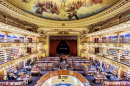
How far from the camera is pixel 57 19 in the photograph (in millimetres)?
12453

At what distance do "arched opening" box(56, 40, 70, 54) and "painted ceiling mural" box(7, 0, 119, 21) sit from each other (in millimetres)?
10605

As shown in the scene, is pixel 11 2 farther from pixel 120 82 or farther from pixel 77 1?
pixel 120 82

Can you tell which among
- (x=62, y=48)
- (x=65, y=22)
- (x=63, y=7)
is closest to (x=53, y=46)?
(x=62, y=48)

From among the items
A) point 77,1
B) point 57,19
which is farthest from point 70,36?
point 77,1

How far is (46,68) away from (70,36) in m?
10.8

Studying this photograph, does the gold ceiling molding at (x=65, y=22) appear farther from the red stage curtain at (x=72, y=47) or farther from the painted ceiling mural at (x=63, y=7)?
the red stage curtain at (x=72, y=47)

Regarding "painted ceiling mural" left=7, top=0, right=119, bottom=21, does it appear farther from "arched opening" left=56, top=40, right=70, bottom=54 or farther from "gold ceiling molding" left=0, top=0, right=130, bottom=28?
"arched opening" left=56, top=40, right=70, bottom=54

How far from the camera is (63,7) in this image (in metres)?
10.5

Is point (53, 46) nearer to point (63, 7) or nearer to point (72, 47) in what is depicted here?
point (72, 47)

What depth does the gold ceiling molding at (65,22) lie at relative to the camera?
23.2ft

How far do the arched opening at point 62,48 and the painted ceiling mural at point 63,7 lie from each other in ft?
34.8

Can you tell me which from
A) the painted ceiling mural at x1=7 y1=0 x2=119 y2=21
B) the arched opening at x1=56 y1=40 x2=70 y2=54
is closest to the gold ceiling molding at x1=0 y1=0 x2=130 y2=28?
the painted ceiling mural at x1=7 y1=0 x2=119 y2=21

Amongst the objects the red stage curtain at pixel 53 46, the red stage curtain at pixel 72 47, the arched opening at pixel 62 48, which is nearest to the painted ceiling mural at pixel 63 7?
the red stage curtain at pixel 53 46

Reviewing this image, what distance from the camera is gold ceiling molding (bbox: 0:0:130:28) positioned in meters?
7.07
